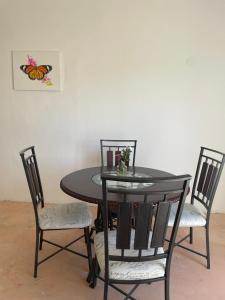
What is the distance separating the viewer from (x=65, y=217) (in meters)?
2.20

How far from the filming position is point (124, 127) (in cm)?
340

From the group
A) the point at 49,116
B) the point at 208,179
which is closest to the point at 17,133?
the point at 49,116

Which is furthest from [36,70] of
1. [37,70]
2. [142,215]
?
[142,215]

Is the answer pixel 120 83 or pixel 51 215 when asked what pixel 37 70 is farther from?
pixel 51 215

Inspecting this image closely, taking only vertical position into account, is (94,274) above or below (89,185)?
below

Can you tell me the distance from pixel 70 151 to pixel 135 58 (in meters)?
1.37

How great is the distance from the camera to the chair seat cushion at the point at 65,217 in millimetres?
2117

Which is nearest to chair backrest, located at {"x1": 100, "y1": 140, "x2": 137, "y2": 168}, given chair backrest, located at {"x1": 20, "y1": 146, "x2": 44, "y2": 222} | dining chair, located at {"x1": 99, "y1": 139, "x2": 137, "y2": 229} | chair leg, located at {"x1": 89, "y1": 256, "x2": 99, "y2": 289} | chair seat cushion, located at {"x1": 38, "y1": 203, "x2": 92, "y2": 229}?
dining chair, located at {"x1": 99, "y1": 139, "x2": 137, "y2": 229}

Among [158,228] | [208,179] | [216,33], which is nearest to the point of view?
[158,228]

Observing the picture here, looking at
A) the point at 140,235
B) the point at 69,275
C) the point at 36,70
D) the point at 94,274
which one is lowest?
the point at 69,275

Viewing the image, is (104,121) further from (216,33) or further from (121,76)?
(216,33)

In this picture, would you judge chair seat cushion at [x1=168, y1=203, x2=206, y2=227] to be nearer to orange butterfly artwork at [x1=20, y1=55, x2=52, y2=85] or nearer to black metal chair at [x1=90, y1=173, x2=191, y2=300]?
black metal chair at [x1=90, y1=173, x2=191, y2=300]

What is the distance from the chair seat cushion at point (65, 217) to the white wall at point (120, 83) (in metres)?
1.21

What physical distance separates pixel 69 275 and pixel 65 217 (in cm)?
47
